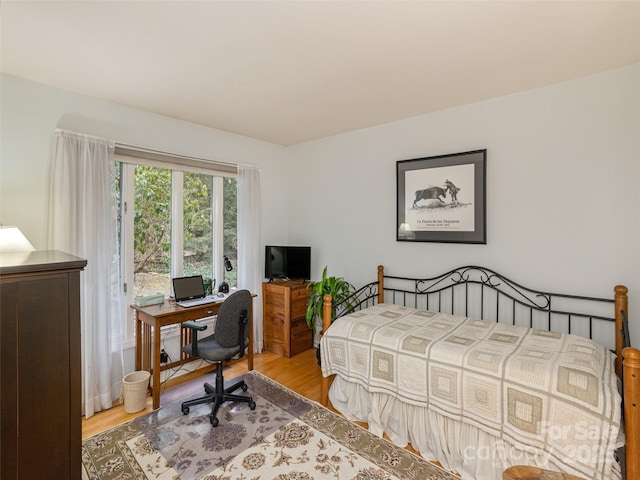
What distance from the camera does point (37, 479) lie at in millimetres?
1010

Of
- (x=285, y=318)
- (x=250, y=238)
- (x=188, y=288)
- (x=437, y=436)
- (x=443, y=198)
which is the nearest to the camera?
(x=437, y=436)

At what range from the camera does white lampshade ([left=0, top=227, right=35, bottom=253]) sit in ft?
6.27

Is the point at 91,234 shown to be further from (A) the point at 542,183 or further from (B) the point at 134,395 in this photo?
(A) the point at 542,183

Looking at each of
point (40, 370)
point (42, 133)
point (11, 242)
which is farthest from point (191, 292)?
point (40, 370)

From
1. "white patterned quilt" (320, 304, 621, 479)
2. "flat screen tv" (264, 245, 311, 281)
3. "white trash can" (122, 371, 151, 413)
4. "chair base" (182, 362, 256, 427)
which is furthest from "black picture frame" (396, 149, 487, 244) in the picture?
"white trash can" (122, 371, 151, 413)

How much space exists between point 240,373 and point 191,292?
3.25 feet

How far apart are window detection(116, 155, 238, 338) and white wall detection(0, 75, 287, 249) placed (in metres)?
0.26

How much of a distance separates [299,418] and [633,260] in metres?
2.67

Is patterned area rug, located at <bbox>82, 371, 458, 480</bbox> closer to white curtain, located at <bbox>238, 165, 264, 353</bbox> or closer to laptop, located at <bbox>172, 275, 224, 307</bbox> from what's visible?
laptop, located at <bbox>172, 275, 224, 307</bbox>

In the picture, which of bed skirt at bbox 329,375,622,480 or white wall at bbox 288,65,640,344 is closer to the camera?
bed skirt at bbox 329,375,622,480

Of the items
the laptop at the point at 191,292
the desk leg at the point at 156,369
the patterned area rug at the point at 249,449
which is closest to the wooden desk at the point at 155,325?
the desk leg at the point at 156,369

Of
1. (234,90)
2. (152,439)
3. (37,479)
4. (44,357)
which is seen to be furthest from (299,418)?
(234,90)

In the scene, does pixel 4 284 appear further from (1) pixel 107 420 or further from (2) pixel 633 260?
(2) pixel 633 260

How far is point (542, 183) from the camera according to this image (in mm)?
2553
